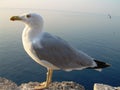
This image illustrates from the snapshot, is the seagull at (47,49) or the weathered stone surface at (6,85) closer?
the seagull at (47,49)

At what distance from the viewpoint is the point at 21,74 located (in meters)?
32.2

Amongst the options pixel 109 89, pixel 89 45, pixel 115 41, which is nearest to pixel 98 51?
pixel 89 45

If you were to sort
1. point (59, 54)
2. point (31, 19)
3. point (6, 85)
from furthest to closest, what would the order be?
point (6, 85)
point (59, 54)
point (31, 19)

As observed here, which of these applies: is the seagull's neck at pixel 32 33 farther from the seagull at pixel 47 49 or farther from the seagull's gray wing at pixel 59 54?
the seagull's gray wing at pixel 59 54

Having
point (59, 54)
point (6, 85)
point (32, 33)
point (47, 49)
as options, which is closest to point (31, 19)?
point (32, 33)

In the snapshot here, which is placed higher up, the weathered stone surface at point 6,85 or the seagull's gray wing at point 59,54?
the seagull's gray wing at point 59,54

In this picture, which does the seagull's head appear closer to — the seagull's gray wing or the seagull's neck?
the seagull's neck

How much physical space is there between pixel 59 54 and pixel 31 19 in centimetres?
106

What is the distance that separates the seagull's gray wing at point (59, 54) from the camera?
20.8ft

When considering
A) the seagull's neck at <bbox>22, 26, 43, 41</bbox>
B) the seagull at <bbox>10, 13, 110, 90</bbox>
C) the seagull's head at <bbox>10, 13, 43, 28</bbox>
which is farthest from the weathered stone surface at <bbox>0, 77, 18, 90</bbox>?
the seagull's head at <bbox>10, 13, 43, 28</bbox>

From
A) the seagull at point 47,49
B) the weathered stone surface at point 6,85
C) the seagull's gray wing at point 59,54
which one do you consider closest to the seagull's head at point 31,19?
the seagull at point 47,49

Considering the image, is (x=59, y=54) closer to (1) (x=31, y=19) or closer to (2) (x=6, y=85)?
(1) (x=31, y=19)

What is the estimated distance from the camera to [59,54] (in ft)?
21.4

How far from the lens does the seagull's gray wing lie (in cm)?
634
